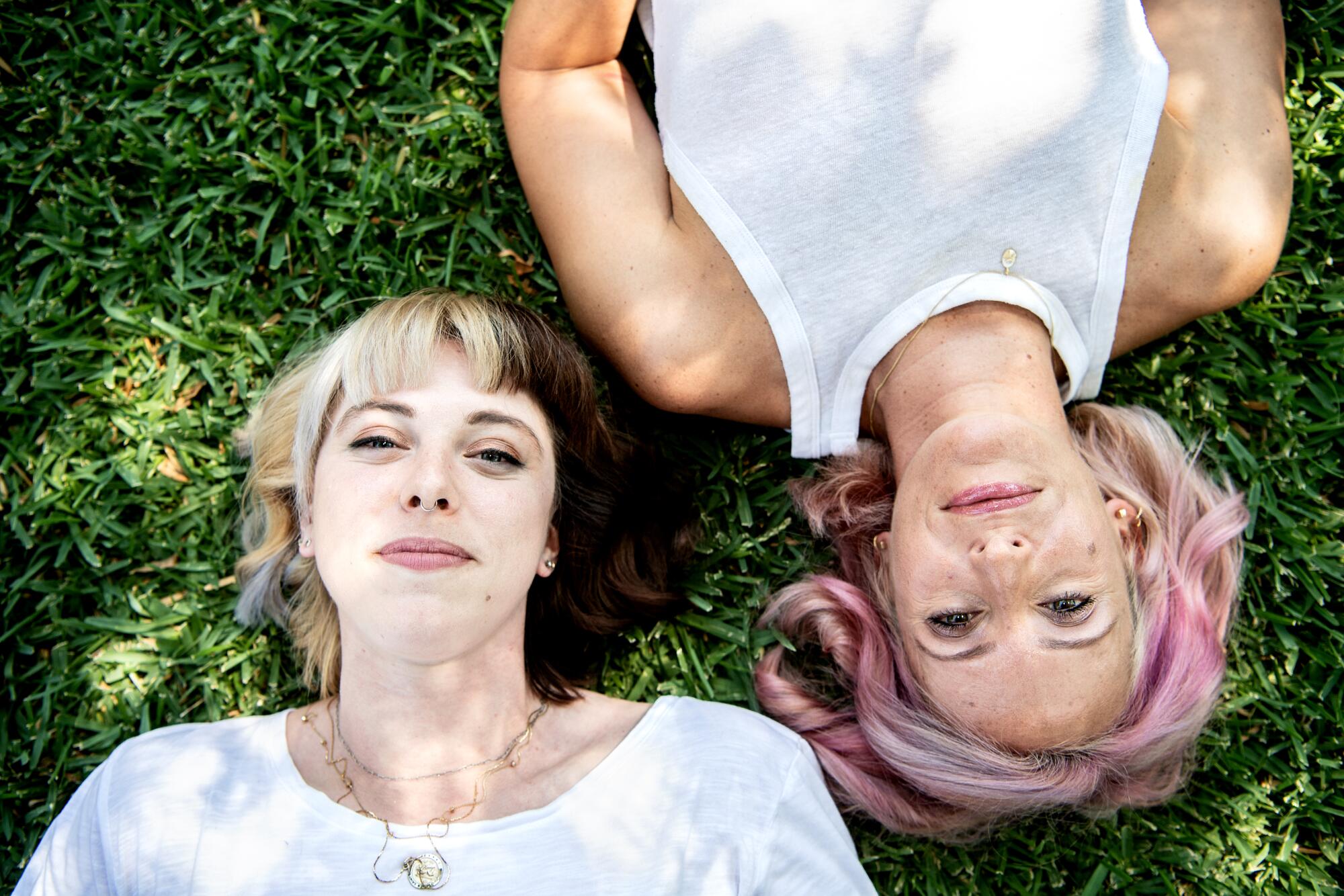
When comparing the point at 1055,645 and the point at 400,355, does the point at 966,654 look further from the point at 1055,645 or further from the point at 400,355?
the point at 400,355

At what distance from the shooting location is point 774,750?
A: 3.32m

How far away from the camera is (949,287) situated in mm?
3293

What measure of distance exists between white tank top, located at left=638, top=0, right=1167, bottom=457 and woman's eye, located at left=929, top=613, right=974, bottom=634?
0.84m

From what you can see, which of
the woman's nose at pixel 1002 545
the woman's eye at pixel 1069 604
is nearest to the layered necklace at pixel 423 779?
the woman's nose at pixel 1002 545

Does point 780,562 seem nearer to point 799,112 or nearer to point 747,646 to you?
point 747,646

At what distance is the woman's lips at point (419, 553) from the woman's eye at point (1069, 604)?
1.64 meters

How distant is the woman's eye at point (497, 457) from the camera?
10.1ft

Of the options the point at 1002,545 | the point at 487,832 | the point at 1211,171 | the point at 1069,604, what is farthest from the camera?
the point at 1211,171

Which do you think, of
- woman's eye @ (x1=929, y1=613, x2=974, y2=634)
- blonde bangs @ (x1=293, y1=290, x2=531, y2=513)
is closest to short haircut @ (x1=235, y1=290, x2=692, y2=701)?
blonde bangs @ (x1=293, y1=290, x2=531, y2=513)

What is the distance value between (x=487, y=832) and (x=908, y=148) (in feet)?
7.70

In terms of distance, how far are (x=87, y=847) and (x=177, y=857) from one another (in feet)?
0.98

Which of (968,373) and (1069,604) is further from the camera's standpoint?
(968,373)

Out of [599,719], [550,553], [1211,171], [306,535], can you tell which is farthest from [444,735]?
[1211,171]

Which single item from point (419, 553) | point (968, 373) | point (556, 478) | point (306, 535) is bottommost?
point (306, 535)
